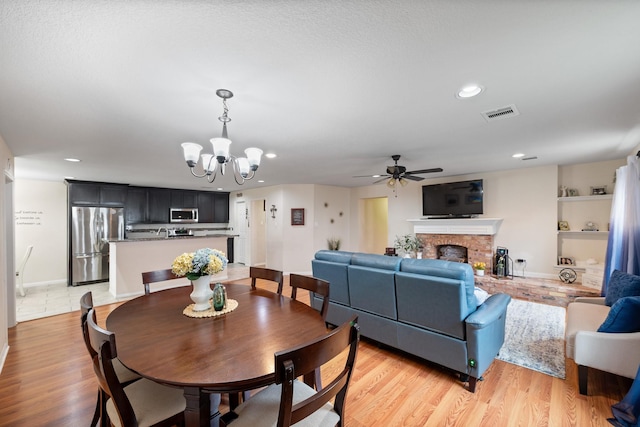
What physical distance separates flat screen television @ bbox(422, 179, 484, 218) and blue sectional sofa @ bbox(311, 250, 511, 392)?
340cm

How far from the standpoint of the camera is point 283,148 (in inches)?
136

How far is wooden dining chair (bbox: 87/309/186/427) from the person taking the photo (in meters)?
1.05

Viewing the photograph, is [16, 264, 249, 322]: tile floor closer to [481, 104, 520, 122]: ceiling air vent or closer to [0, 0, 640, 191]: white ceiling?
[0, 0, 640, 191]: white ceiling

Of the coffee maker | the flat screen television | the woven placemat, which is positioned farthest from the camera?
the flat screen television

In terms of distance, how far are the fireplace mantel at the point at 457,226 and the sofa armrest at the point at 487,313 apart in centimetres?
316

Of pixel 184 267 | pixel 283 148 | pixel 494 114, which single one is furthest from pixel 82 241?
pixel 494 114

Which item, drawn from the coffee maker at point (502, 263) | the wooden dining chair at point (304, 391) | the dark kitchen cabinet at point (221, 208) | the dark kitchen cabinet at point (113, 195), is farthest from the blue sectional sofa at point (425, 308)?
the dark kitchen cabinet at point (221, 208)

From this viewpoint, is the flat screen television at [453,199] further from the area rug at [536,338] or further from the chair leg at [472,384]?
the chair leg at [472,384]

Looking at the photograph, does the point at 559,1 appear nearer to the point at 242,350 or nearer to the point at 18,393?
the point at 242,350

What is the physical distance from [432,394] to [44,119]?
4127 mm

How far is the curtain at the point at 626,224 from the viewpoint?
2.97 metres

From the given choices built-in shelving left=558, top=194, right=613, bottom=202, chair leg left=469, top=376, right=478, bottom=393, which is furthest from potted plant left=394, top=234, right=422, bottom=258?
chair leg left=469, top=376, right=478, bottom=393

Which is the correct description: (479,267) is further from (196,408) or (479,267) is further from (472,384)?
(196,408)

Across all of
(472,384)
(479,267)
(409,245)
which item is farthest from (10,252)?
(479,267)
